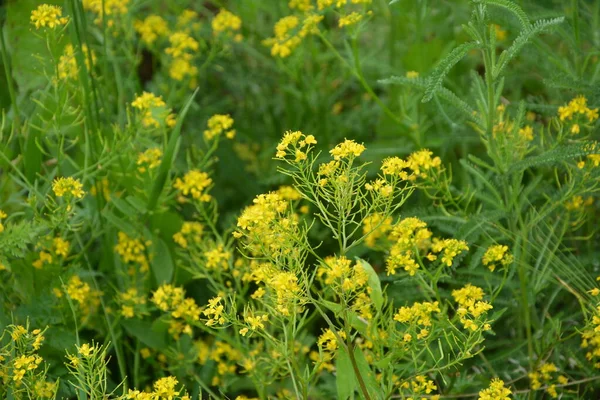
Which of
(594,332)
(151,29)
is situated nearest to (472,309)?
(594,332)

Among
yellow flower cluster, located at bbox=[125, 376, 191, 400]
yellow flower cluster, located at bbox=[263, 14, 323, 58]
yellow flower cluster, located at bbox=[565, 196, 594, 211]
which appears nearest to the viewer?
yellow flower cluster, located at bbox=[125, 376, 191, 400]

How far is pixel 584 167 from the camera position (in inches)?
89.3

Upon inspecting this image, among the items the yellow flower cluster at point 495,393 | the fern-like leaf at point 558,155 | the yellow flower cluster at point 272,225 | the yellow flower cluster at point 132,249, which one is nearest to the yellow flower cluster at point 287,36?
the yellow flower cluster at point 132,249

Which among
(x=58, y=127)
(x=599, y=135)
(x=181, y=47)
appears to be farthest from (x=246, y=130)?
(x=599, y=135)

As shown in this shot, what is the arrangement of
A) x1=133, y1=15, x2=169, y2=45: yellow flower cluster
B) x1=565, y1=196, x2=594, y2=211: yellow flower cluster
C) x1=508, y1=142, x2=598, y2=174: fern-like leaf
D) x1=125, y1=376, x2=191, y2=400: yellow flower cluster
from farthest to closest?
1. x1=133, y1=15, x2=169, y2=45: yellow flower cluster
2. x1=565, y1=196, x2=594, y2=211: yellow flower cluster
3. x1=508, y1=142, x2=598, y2=174: fern-like leaf
4. x1=125, y1=376, x2=191, y2=400: yellow flower cluster

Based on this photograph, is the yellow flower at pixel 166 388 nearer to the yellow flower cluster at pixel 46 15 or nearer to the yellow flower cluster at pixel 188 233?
the yellow flower cluster at pixel 188 233

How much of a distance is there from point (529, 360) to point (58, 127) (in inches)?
54.0

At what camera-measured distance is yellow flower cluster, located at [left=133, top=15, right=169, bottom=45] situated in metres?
3.12

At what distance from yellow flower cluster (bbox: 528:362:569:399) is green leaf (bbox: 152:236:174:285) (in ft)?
3.43

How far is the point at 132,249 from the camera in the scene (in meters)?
2.57

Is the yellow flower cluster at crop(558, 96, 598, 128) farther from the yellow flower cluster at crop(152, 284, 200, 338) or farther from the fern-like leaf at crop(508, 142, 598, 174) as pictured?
the yellow flower cluster at crop(152, 284, 200, 338)

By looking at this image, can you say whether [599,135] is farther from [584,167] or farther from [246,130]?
[246,130]

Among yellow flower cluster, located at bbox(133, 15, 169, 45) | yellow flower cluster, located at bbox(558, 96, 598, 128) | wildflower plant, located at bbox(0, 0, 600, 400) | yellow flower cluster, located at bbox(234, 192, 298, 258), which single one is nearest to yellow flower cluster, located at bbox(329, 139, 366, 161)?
wildflower plant, located at bbox(0, 0, 600, 400)

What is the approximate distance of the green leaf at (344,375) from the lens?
192 cm
